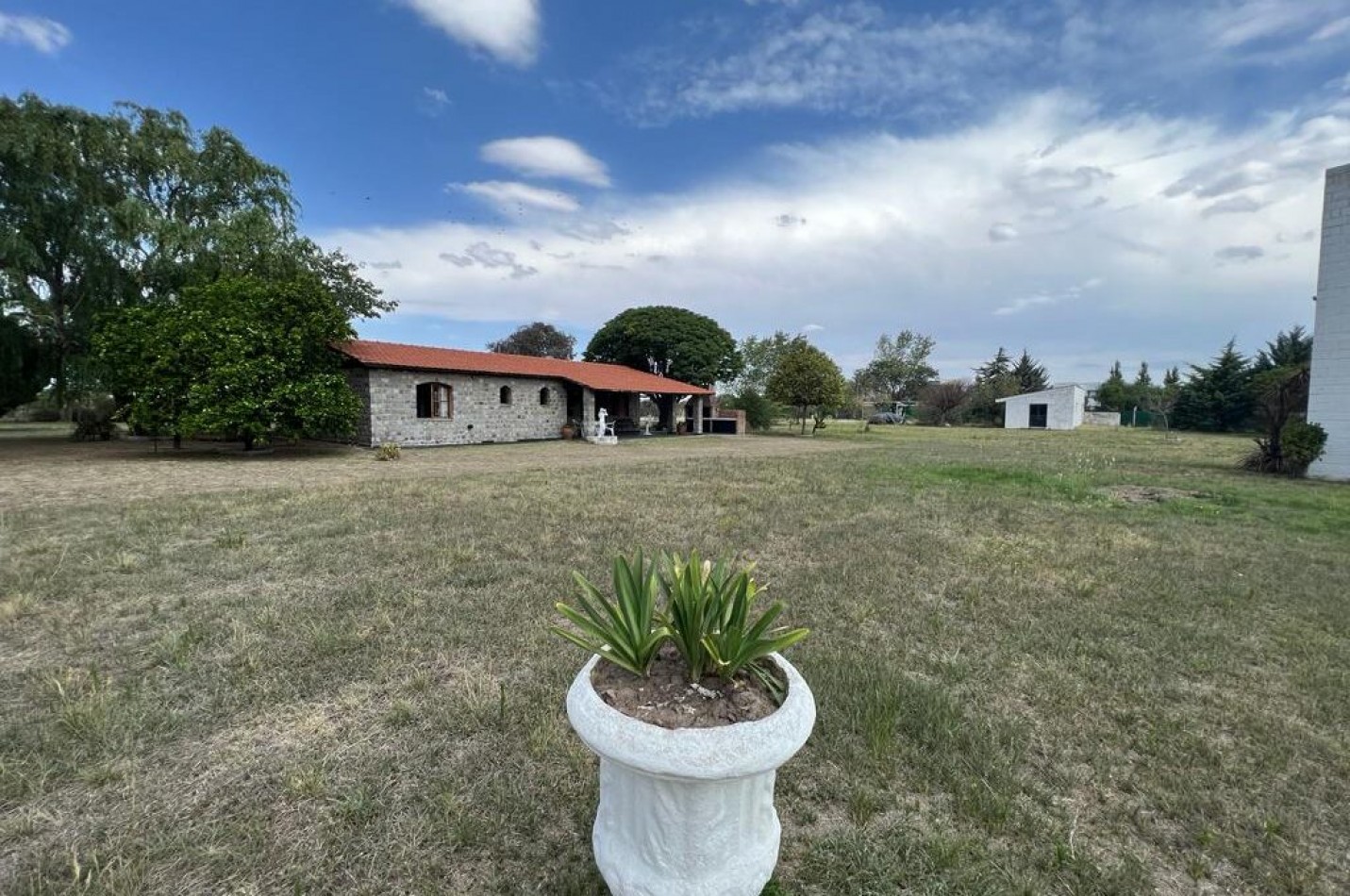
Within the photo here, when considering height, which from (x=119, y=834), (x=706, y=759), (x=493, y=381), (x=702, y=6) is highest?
(x=702, y=6)

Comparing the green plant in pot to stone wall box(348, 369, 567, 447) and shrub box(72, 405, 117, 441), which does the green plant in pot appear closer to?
stone wall box(348, 369, 567, 447)

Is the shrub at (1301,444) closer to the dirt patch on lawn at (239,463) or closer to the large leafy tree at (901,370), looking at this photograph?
the dirt patch on lawn at (239,463)

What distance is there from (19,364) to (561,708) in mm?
19852

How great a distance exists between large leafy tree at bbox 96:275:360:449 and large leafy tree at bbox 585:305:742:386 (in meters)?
19.2

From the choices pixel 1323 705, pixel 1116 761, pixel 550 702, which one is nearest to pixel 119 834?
pixel 550 702

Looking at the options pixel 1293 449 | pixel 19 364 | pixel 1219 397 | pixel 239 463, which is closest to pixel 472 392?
pixel 239 463

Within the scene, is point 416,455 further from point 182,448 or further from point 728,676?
point 728,676

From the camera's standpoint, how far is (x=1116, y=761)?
8.07 ft

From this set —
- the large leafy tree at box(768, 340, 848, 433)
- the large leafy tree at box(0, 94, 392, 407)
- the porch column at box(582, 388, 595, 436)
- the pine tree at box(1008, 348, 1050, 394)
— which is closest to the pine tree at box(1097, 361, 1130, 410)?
the pine tree at box(1008, 348, 1050, 394)

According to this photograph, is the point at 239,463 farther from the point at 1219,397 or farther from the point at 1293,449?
the point at 1219,397

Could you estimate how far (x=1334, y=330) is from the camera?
10.6m

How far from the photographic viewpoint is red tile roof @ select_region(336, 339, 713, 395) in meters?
17.4

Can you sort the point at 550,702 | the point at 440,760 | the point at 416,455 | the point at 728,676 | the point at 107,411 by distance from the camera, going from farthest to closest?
the point at 107,411, the point at 416,455, the point at 550,702, the point at 440,760, the point at 728,676

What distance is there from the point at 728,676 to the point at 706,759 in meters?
0.36
